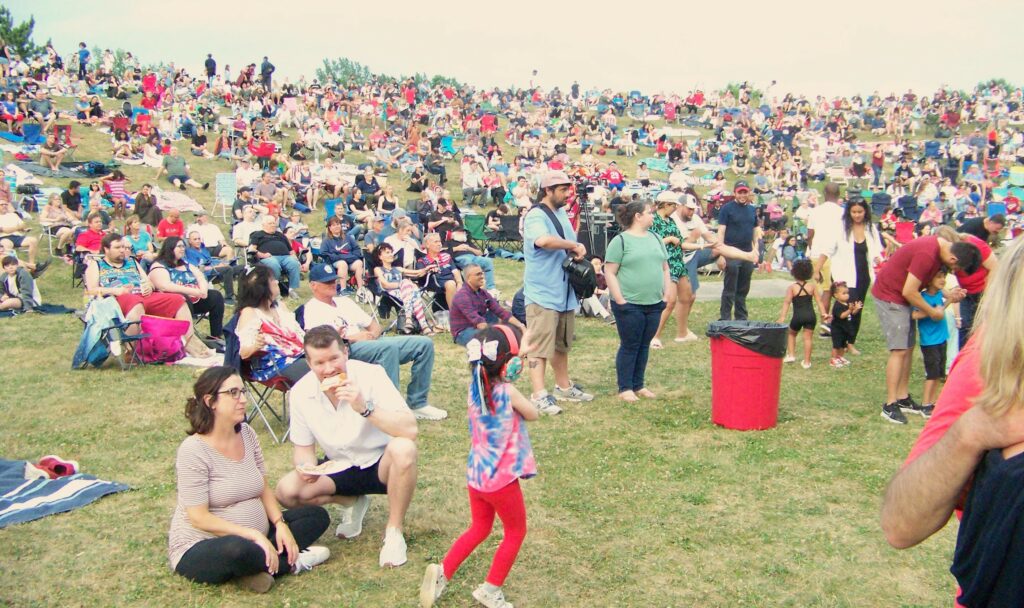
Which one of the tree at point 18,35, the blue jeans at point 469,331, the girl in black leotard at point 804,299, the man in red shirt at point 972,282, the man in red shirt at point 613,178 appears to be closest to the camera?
the man in red shirt at point 972,282

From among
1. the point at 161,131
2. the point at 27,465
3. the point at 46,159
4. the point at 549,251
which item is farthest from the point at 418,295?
the point at 161,131

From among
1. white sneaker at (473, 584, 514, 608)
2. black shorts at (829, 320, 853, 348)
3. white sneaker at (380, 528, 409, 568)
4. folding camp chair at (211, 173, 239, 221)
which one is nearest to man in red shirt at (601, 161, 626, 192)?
folding camp chair at (211, 173, 239, 221)

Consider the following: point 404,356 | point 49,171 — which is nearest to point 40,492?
point 404,356

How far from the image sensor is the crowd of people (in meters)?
3.81

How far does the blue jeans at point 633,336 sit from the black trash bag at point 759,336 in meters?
0.79

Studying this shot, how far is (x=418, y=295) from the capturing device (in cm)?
982

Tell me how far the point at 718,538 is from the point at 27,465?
3973mm

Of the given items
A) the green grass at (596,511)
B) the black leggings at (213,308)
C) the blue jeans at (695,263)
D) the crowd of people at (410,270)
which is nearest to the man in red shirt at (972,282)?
the crowd of people at (410,270)

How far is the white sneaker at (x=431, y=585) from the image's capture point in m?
3.62

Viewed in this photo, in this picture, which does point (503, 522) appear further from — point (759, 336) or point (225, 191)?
point (225, 191)

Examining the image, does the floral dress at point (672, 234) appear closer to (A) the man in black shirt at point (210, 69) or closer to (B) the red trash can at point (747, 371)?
(B) the red trash can at point (747, 371)

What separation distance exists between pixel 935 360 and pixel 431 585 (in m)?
4.37

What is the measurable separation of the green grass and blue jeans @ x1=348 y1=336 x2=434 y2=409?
1.09 ft

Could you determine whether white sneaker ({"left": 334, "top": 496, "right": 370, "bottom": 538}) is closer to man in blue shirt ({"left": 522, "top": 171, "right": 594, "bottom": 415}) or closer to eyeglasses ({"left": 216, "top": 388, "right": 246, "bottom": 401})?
eyeglasses ({"left": 216, "top": 388, "right": 246, "bottom": 401})
